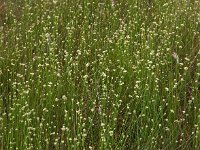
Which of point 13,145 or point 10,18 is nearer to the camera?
point 13,145

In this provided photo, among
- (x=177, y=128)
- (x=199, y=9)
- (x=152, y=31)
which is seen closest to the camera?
(x=177, y=128)

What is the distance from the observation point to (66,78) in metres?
5.83

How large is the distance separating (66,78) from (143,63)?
1.06 meters

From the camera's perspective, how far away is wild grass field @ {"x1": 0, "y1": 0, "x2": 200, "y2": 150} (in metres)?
4.91

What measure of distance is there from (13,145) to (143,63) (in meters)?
2.03

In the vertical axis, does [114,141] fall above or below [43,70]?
below

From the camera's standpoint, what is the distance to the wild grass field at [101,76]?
4.91 meters

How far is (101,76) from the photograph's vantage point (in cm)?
573

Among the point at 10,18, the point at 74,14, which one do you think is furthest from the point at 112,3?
the point at 10,18

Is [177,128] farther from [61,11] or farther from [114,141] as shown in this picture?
[61,11]

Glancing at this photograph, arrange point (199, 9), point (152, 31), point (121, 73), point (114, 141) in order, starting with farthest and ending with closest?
point (199, 9) < point (152, 31) < point (121, 73) < point (114, 141)

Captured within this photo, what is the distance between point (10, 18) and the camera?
7574 millimetres

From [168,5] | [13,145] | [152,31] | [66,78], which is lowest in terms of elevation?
[13,145]

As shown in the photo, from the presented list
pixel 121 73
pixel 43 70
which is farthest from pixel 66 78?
pixel 121 73
